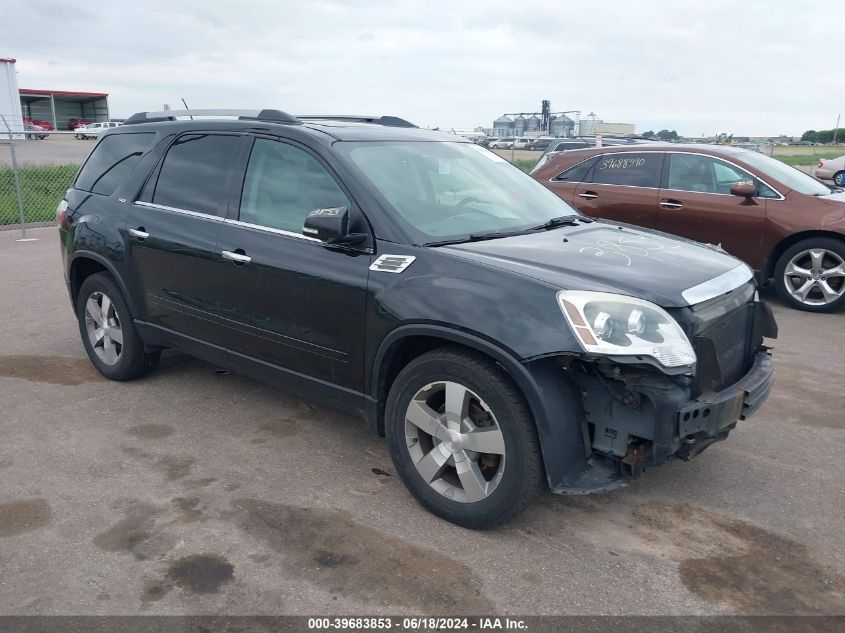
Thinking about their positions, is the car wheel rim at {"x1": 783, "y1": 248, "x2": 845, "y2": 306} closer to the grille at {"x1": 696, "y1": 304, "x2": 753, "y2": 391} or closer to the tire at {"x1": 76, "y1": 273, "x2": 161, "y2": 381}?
the grille at {"x1": 696, "y1": 304, "x2": 753, "y2": 391}

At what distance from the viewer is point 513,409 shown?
3125 mm

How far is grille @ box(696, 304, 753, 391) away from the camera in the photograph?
11.0 feet

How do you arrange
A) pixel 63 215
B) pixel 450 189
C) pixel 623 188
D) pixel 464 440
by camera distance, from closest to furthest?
pixel 464 440 → pixel 450 189 → pixel 63 215 → pixel 623 188

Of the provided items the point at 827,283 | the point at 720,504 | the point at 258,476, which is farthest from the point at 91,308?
the point at 827,283

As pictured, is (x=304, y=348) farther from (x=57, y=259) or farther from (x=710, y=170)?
(x=57, y=259)

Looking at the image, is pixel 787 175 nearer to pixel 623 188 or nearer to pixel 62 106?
pixel 623 188

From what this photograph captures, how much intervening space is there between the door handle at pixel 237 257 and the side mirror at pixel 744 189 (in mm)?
5622

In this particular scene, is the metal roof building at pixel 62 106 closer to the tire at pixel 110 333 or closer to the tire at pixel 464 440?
the tire at pixel 110 333

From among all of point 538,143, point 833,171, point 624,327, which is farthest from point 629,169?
point 538,143

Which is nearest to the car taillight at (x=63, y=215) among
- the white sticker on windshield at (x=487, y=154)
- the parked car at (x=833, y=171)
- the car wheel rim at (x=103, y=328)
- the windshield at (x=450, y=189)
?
the car wheel rim at (x=103, y=328)

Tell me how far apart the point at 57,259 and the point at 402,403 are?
863 centimetres

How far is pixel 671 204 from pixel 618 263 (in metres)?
5.27

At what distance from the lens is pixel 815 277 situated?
7.66 meters

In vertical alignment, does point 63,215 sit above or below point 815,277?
above
